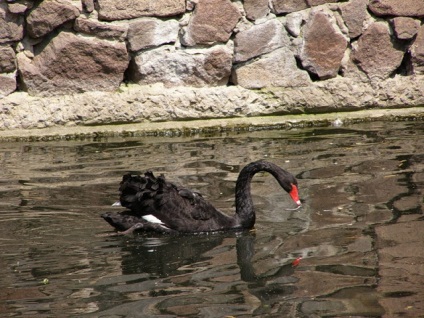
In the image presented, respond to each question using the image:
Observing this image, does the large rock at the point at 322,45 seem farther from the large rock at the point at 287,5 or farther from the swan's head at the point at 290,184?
the swan's head at the point at 290,184

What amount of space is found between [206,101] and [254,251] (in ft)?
13.2

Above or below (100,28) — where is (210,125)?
below

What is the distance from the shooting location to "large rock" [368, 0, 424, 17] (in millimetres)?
9633

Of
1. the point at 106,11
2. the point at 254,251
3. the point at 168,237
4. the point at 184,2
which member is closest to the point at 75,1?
the point at 106,11

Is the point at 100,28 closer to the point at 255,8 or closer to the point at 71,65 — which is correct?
Result: the point at 71,65

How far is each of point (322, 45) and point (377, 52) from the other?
1.99 feet

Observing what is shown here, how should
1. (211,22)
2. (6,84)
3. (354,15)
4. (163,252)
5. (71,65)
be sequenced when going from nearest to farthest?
(163,252), (6,84), (71,65), (211,22), (354,15)

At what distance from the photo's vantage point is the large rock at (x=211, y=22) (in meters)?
9.25

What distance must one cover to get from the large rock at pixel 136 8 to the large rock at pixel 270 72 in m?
0.88

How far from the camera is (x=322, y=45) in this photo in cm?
956

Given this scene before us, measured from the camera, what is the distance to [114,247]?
18.4 feet

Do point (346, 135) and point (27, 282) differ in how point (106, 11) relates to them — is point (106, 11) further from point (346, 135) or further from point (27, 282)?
point (27, 282)

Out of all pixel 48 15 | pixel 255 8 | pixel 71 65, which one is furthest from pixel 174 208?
pixel 255 8

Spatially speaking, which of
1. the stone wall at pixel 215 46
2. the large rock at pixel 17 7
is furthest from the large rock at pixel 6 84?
the large rock at pixel 17 7
